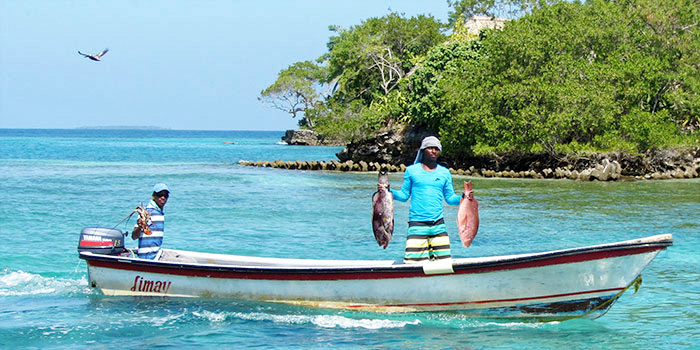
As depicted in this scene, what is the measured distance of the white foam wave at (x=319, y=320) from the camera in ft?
32.1

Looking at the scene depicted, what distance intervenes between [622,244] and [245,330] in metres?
4.56

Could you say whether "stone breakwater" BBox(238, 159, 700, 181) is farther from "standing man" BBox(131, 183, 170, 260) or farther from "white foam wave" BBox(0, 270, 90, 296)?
"standing man" BBox(131, 183, 170, 260)

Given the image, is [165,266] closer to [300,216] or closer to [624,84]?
[300,216]

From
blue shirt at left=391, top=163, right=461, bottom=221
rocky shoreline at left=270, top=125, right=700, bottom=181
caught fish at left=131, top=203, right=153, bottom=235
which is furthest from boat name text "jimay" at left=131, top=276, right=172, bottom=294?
rocky shoreline at left=270, top=125, right=700, bottom=181

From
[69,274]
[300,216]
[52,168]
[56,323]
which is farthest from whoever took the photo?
[52,168]

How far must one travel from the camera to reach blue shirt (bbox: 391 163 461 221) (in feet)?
30.0

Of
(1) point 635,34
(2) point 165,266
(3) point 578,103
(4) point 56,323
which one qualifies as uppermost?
(1) point 635,34

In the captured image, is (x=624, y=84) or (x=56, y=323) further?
(x=624, y=84)

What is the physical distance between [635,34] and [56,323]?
34471 millimetres

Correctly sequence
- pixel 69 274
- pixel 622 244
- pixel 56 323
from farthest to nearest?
1. pixel 69 274
2. pixel 56 323
3. pixel 622 244

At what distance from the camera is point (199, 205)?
82.6 ft

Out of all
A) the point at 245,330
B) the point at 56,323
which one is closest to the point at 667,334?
the point at 245,330

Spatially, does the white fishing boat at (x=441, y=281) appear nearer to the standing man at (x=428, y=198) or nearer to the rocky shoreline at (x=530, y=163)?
the standing man at (x=428, y=198)

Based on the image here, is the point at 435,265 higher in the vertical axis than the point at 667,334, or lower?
higher
